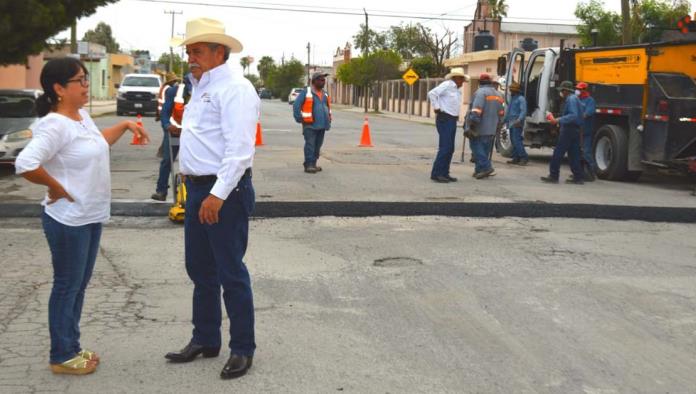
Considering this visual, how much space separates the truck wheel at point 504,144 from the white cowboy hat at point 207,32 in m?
14.0

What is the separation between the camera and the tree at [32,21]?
13891 millimetres

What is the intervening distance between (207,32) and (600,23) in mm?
44375

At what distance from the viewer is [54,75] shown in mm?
4332

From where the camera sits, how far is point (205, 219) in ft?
14.0

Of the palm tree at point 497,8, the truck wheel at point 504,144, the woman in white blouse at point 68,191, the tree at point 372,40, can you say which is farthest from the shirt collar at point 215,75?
the tree at point 372,40

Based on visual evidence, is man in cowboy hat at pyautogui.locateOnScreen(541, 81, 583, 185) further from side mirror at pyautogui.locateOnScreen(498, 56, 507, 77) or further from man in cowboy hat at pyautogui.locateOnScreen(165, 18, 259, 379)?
man in cowboy hat at pyautogui.locateOnScreen(165, 18, 259, 379)

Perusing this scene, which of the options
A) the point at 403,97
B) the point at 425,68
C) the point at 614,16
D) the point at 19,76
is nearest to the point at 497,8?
the point at 425,68

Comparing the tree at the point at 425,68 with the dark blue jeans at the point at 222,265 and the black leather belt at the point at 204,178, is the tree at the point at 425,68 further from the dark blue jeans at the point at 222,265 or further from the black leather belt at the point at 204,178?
the black leather belt at the point at 204,178

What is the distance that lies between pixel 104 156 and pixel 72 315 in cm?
89

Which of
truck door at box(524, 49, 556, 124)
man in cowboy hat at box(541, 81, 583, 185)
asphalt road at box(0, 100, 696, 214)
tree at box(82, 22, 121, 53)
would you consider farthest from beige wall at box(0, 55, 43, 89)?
tree at box(82, 22, 121, 53)

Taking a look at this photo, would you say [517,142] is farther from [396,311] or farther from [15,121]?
[396,311]

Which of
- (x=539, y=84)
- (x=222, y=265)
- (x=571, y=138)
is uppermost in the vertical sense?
(x=539, y=84)

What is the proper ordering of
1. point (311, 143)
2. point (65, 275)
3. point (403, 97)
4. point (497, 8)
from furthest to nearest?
point (497, 8) → point (403, 97) → point (311, 143) → point (65, 275)

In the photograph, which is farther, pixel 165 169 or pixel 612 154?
pixel 612 154
